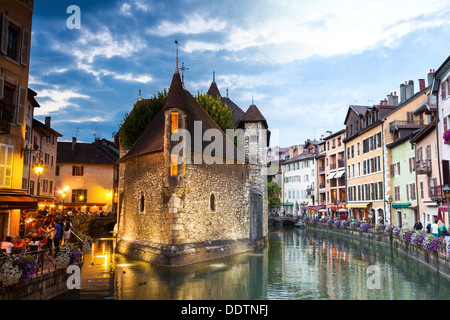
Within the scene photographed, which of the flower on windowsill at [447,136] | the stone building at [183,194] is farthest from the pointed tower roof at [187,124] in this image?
the flower on windowsill at [447,136]

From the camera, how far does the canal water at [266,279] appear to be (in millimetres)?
13945

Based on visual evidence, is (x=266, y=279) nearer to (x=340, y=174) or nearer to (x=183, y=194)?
(x=183, y=194)

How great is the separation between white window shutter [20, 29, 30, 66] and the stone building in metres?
7.00

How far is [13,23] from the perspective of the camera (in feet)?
49.2

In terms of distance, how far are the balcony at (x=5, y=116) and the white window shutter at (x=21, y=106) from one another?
845mm

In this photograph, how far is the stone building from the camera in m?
19.8

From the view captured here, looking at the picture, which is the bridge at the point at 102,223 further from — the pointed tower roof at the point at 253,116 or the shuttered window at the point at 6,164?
the shuttered window at the point at 6,164

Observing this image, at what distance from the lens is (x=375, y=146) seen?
1522 inches

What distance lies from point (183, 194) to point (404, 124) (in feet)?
79.5

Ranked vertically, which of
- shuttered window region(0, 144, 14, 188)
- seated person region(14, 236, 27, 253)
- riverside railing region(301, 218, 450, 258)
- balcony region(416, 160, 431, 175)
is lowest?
riverside railing region(301, 218, 450, 258)

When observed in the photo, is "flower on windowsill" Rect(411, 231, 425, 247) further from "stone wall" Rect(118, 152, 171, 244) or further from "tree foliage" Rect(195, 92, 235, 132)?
"tree foliage" Rect(195, 92, 235, 132)

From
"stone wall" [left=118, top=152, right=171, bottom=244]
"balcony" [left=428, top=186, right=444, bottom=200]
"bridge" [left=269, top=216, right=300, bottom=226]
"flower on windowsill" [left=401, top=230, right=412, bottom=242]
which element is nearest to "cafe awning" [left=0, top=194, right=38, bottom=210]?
"stone wall" [left=118, top=152, right=171, bottom=244]
